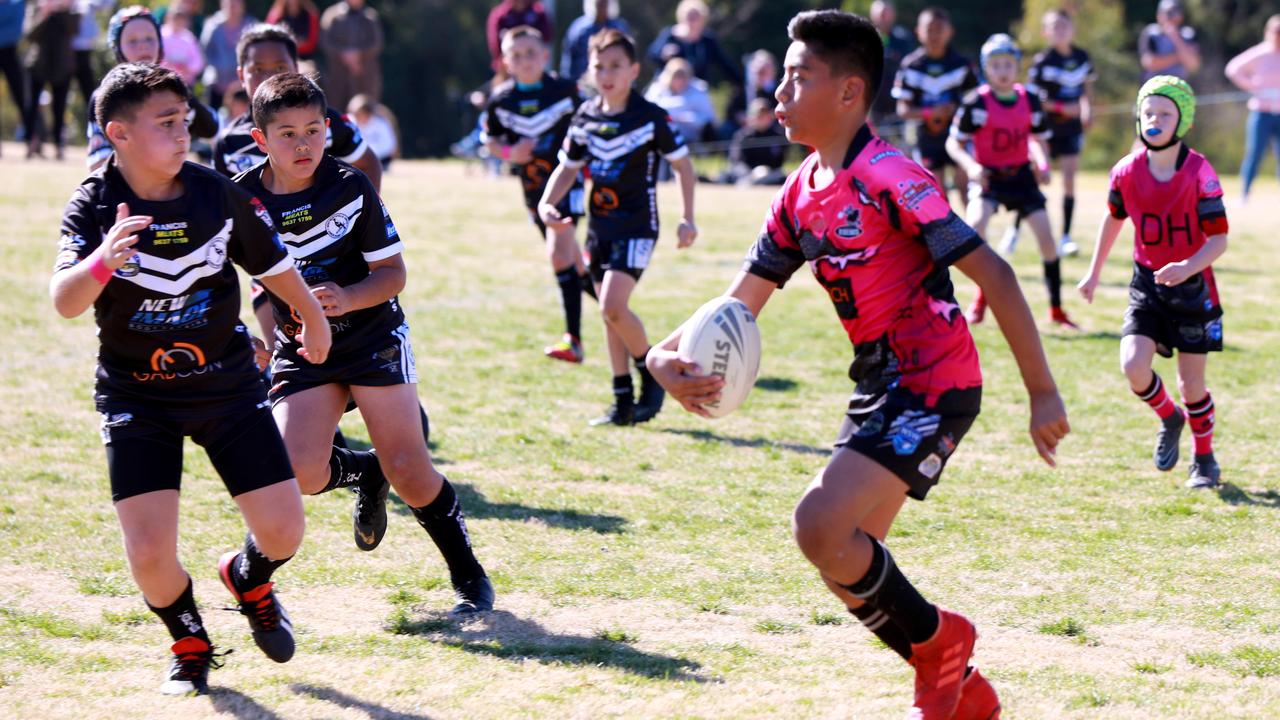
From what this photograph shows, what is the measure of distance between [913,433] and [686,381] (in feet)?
2.00

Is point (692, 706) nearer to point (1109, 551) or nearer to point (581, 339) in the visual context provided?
point (1109, 551)

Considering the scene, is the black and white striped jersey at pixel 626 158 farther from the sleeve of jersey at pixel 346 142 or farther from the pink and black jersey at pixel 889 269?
the pink and black jersey at pixel 889 269

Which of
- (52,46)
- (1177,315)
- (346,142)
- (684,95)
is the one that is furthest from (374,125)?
(1177,315)

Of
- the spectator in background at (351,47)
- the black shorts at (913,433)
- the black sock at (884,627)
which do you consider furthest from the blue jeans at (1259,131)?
the black sock at (884,627)

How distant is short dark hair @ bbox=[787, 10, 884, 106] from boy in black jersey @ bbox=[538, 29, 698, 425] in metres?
3.86

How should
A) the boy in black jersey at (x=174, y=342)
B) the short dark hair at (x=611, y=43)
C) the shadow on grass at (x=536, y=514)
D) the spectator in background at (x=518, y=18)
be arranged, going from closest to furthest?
the boy in black jersey at (x=174, y=342) < the shadow on grass at (x=536, y=514) < the short dark hair at (x=611, y=43) < the spectator in background at (x=518, y=18)

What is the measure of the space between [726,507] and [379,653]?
2088 mm

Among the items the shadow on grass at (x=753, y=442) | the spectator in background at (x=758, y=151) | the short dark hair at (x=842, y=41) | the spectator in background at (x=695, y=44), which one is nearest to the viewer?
the short dark hair at (x=842, y=41)

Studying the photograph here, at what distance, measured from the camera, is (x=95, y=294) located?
148 inches

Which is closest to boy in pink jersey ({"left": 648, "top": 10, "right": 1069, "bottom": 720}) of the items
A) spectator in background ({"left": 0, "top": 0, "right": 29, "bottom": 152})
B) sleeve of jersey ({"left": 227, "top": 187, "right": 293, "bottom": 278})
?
sleeve of jersey ({"left": 227, "top": 187, "right": 293, "bottom": 278})

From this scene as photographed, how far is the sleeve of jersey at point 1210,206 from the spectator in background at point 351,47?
15247 mm

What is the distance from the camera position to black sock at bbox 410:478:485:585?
4.89m

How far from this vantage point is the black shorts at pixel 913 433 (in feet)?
12.4

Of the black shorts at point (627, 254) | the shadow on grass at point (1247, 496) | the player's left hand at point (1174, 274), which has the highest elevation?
the player's left hand at point (1174, 274)
